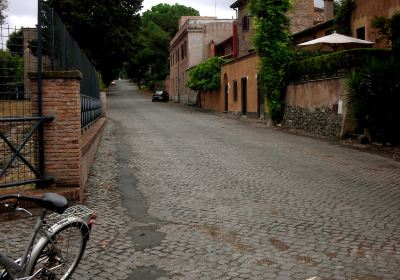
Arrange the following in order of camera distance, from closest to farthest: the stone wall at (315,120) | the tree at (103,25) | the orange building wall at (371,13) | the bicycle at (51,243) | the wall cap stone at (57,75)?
the bicycle at (51,243), the wall cap stone at (57,75), the stone wall at (315,120), the orange building wall at (371,13), the tree at (103,25)

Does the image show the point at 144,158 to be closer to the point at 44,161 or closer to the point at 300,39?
the point at 44,161

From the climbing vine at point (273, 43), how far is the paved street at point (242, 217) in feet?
34.1

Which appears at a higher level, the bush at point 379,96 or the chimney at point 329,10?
the chimney at point 329,10

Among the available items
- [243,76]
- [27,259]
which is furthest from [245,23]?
[27,259]

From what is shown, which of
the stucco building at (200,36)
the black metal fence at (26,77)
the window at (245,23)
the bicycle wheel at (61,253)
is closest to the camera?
the bicycle wheel at (61,253)

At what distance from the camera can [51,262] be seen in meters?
4.17

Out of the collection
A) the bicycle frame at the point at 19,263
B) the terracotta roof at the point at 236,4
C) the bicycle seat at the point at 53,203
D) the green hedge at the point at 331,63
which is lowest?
the bicycle frame at the point at 19,263

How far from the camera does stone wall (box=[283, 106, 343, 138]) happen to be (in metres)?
17.8

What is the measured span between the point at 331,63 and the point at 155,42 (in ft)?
193

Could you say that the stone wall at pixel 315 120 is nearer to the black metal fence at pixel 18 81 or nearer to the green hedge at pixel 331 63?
the green hedge at pixel 331 63

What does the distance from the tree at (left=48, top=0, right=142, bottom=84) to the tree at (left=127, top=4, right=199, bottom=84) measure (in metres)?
29.0

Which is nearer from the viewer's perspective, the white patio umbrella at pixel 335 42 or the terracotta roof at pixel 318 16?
the white patio umbrella at pixel 335 42

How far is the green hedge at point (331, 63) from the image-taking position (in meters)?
16.5

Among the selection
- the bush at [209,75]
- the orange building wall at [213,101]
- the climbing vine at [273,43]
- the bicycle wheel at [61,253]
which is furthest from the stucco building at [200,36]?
the bicycle wheel at [61,253]
